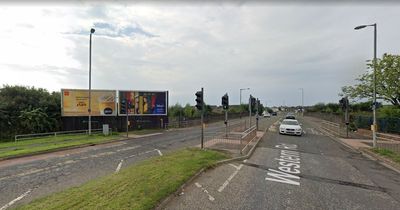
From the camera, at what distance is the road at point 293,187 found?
588 centimetres

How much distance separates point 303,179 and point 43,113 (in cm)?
2440

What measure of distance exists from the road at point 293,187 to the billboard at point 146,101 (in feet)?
70.8

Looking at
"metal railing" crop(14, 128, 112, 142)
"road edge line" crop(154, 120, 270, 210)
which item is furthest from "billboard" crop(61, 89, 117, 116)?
"road edge line" crop(154, 120, 270, 210)

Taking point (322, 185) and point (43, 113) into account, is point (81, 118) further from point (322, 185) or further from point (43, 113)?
point (322, 185)

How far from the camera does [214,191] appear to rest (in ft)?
22.0

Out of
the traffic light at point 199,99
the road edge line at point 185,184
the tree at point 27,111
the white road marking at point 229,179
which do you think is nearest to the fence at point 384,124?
the road edge line at point 185,184

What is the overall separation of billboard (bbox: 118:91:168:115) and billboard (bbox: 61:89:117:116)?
3.99ft

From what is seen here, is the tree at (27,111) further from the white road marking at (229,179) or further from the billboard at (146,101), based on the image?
the white road marking at (229,179)

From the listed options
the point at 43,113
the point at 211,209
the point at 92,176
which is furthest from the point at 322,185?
the point at 43,113

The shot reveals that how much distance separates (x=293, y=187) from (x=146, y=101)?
25569 mm

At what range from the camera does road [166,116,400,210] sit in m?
5.88

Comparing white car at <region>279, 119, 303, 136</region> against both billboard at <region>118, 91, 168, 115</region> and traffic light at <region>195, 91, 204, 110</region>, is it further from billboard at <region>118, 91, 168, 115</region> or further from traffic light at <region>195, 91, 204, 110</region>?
billboard at <region>118, 91, 168, 115</region>

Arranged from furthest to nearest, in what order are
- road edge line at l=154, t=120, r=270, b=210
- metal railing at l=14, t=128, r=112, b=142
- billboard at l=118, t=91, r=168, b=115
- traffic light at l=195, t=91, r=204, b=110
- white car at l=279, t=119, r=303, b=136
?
1. billboard at l=118, t=91, r=168, b=115
2. white car at l=279, t=119, r=303, b=136
3. metal railing at l=14, t=128, r=112, b=142
4. traffic light at l=195, t=91, r=204, b=110
5. road edge line at l=154, t=120, r=270, b=210

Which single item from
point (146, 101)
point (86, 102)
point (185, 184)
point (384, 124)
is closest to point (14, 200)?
point (185, 184)
